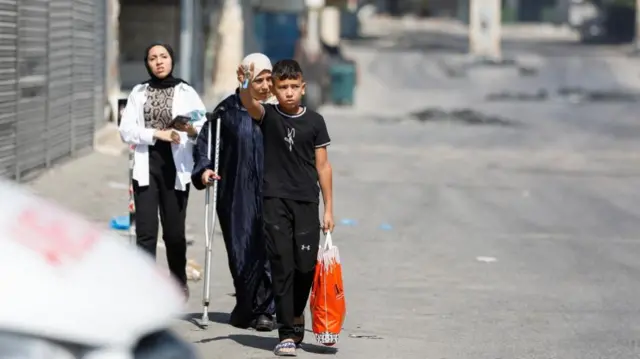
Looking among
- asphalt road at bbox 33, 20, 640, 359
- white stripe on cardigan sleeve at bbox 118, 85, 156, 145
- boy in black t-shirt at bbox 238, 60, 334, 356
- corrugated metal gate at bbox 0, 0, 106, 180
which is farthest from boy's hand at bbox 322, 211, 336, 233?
corrugated metal gate at bbox 0, 0, 106, 180

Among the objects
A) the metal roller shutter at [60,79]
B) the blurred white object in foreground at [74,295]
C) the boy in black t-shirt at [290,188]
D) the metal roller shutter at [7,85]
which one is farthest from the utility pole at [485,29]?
the blurred white object in foreground at [74,295]

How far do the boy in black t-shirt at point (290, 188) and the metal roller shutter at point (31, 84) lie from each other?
7.92m

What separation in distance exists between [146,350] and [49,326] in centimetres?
37

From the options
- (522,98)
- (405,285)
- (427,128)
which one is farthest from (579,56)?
(405,285)

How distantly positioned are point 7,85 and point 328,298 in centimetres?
786

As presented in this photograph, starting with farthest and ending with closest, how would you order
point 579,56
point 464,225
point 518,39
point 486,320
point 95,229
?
point 518,39 < point 579,56 < point 464,225 < point 486,320 < point 95,229

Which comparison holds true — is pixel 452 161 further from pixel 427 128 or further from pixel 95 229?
pixel 95 229

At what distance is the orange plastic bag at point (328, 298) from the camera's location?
878cm

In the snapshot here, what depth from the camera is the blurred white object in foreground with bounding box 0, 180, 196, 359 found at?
4.18 meters

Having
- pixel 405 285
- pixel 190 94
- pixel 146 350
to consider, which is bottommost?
pixel 405 285

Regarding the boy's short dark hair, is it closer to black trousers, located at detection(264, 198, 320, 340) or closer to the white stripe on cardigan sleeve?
black trousers, located at detection(264, 198, 320, 340)

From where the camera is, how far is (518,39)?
91938 mm

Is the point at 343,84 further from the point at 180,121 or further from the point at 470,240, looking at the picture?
the point at 180,121

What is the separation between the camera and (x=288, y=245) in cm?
883
